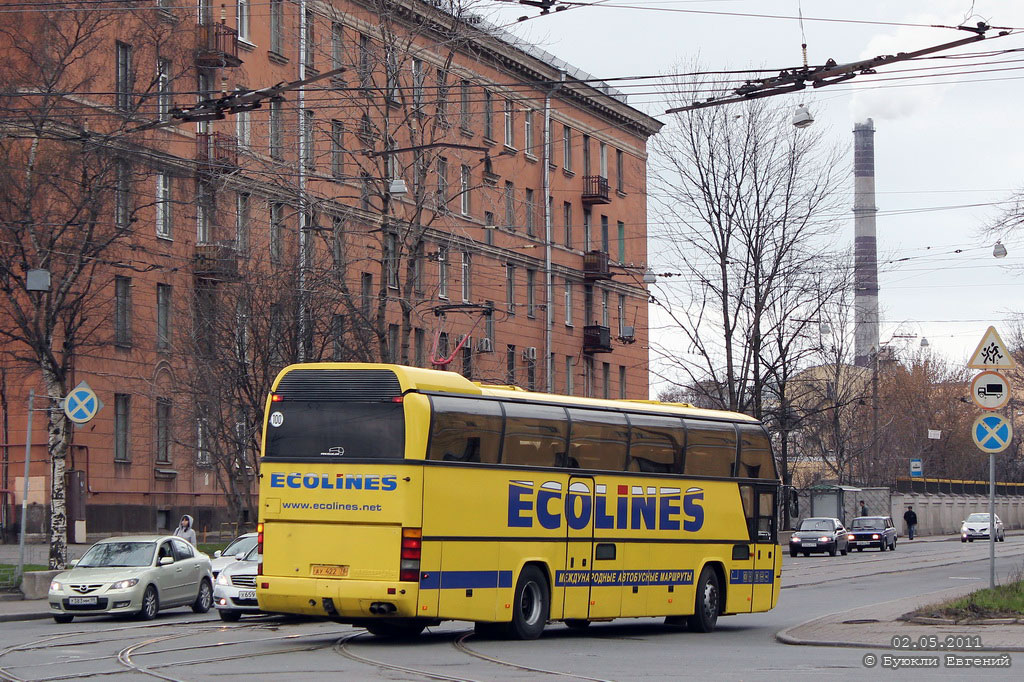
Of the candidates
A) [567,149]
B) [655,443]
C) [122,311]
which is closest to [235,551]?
[655,443]

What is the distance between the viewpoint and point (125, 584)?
23.8 meters

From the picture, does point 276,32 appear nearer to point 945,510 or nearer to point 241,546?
point 241,546

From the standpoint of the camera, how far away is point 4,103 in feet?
88.5

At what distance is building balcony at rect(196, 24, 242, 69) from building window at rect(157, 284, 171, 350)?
6918mm

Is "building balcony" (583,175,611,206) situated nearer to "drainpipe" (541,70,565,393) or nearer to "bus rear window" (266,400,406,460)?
"drainpipe" (541,70,565,393)

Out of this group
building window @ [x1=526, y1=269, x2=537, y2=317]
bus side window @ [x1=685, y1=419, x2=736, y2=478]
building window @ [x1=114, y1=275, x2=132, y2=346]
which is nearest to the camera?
bus side window @ [x1=685, y1=419, x2=736, y2=478]

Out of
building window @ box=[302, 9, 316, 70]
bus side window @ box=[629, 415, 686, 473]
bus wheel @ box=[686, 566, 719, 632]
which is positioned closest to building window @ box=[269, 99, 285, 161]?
building window @ box=[302, 9, 316, 70]

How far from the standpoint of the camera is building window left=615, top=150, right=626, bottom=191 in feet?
241

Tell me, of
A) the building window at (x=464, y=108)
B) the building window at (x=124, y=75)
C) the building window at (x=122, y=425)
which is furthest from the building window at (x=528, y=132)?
the building window at (x=124, y=75)

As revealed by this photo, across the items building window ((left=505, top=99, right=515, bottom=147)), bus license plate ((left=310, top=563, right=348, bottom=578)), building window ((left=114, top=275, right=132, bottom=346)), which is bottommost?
bus license plate ((left=310, top=563, right=348, bottom=578))

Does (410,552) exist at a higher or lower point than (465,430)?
lower

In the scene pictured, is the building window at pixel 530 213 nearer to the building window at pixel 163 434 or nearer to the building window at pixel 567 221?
the building window at pixel 567 221

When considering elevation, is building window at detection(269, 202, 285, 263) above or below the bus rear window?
above

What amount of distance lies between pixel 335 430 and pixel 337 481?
622 mm
